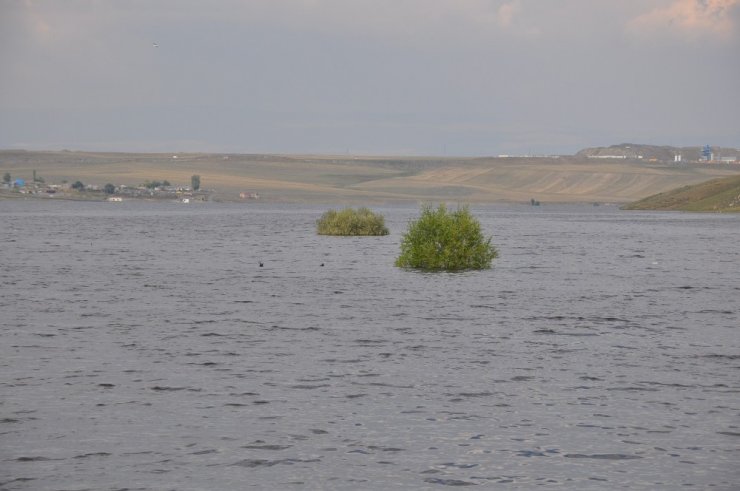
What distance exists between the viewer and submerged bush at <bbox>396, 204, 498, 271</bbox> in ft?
216

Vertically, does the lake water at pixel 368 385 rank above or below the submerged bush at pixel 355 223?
above

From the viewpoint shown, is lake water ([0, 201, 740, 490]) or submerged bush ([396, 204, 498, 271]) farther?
submerged bush ([396, 204, 498, 271])

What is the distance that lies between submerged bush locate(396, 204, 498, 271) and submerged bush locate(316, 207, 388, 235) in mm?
44399

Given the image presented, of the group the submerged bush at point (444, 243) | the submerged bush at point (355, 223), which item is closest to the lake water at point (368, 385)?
the submerged bush at point (444, 243)

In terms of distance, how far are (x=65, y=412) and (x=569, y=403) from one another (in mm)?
11343

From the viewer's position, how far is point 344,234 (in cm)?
12175

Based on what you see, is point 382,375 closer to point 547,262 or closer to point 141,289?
point 141,289

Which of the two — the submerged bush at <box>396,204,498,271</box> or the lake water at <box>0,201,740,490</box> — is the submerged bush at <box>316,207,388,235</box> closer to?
the submerged bush at <box>396,204,498,271</box>

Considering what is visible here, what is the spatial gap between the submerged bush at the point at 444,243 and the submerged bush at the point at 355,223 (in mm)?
44399

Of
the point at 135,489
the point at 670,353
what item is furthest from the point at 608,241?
the point at 135,489

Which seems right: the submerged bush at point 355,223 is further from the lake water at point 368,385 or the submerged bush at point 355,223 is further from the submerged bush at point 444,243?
the lake water at point 368,385

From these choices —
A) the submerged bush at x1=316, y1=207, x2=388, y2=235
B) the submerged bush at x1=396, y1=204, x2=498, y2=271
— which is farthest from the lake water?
the submerged bush at x1=316, y1=207, x2=388, y2=235

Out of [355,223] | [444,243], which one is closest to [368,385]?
[444,243]

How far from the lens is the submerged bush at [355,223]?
116750 millimetres
